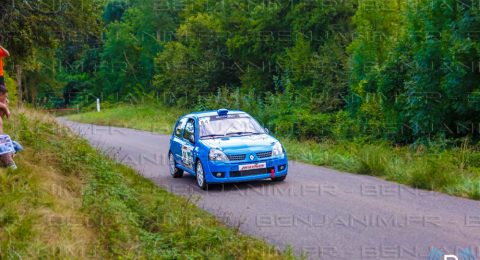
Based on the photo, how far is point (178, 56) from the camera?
167 ft

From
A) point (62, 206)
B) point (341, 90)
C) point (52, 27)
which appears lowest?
point (341, 90)

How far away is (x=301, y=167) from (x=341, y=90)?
1755 cm

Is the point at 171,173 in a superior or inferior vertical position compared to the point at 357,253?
inferior

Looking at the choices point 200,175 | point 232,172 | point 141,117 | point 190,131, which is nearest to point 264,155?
point 232,172

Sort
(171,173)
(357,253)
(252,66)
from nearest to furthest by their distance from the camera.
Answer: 1. (357,253)
2. (171,173)
3. (252,66)

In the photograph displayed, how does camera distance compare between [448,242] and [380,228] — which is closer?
[448,242]

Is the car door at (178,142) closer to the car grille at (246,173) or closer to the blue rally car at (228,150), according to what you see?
the blue rally car at (228,150)

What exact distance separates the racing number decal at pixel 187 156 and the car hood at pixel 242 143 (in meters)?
0.59

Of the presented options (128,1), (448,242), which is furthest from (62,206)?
(128,1)

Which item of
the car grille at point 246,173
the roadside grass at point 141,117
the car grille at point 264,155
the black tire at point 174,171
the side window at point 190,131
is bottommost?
the roadside grass at point 141,117

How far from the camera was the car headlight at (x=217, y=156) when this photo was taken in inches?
492

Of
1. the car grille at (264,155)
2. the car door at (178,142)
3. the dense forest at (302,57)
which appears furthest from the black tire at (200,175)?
the dense forest at (302,57)

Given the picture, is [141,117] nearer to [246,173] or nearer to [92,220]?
[246,173]

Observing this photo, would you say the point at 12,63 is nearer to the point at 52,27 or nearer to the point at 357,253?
the point at 52,27
